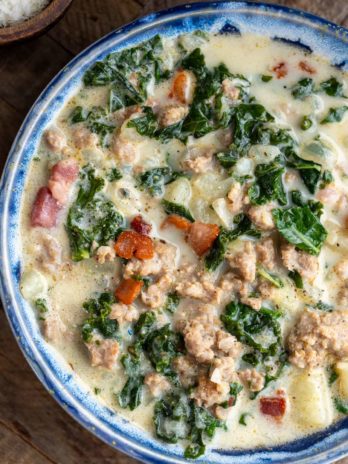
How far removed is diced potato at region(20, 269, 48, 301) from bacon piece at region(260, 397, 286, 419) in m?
1.97

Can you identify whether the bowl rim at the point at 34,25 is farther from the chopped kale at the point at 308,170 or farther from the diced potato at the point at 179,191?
the chopped kale at the point at 308,170

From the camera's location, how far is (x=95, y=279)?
5.79 meters

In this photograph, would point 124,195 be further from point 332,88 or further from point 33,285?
point 332,88

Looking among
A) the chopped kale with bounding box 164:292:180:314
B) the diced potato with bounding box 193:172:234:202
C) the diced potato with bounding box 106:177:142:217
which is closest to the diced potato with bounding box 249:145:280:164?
the diced potato with bounding box 193:172:234:202

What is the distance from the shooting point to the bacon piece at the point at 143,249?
572 centimetres

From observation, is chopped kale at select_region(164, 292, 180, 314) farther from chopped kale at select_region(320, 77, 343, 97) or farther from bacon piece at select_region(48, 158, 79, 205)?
chopped kale at select_region(320, 77, 343, 97)

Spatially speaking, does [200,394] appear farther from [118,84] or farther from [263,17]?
[263,17]

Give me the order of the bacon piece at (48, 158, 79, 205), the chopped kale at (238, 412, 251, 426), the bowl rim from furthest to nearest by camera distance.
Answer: the chopped kale at (238, 412, 251, 426), the bacon piece at (48, 158, 79, 205), the bowl rim

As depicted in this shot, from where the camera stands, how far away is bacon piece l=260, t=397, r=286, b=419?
5867mm

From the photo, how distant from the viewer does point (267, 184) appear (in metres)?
5.80

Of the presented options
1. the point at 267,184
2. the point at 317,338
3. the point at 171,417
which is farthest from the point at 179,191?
the point at 171,417

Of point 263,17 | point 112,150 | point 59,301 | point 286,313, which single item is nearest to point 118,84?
point 112,150

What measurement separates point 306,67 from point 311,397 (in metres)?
2.66

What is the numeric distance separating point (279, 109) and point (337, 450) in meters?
2.79
